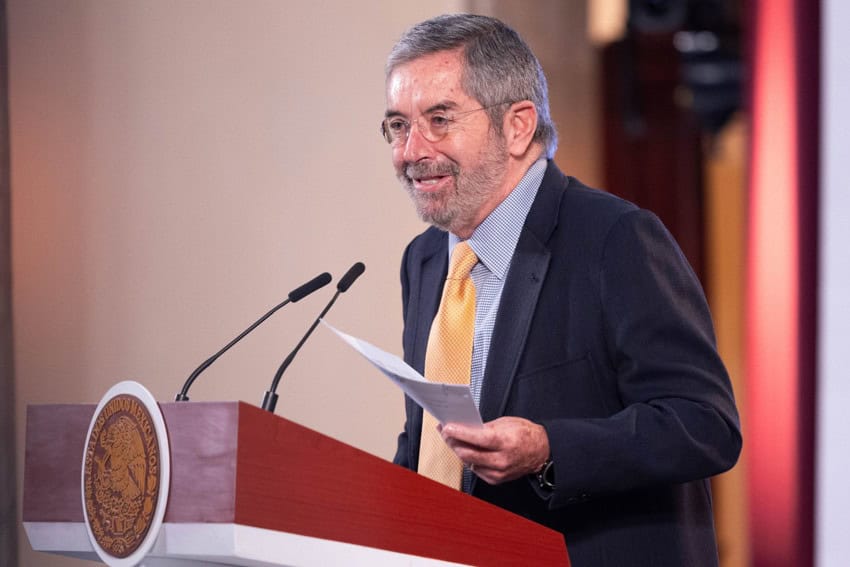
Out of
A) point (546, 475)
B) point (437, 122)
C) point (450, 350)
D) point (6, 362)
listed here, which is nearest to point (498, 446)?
point (546, 475)

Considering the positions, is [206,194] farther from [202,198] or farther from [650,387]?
[650,387]

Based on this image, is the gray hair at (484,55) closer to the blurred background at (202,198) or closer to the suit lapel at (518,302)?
the suit lapel at (518,302)

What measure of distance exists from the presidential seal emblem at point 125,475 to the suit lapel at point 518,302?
24.8 inches

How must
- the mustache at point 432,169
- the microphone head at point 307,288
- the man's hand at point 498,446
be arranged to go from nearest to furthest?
the man's hand at point 498,446
the microphone head at point 307,288
the mustache at point 432,169

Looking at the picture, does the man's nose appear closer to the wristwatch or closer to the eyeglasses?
the eyeglasses

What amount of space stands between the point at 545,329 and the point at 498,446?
38 centimetres

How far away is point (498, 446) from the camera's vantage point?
1.60 metres

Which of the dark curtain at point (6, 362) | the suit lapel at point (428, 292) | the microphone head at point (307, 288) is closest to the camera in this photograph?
the microphone head at point (307, 288)

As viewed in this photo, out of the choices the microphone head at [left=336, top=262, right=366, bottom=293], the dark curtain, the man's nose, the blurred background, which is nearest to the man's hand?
the microphone head at [left=336, top=262, right=366, bottom=293]

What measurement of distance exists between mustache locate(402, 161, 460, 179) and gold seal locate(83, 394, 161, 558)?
0.78 m

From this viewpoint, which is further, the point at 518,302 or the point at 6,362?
the point at 6,362

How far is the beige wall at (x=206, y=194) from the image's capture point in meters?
3.48

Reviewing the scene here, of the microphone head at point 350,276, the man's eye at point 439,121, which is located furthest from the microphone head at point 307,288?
the man's eye at point 439,121

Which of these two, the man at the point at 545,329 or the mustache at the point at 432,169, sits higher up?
the mustache at the point at 432,169
